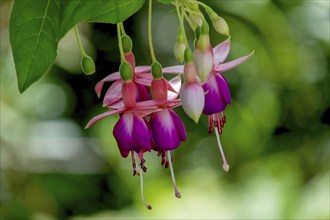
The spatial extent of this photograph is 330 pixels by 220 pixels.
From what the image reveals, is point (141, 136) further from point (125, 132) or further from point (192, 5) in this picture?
point (192, 5)

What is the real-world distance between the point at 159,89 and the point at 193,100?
8 centimetres

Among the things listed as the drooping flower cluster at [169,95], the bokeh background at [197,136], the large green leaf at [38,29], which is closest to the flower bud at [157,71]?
the drooping flower cluster at [169,95]

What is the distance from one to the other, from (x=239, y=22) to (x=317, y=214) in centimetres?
79

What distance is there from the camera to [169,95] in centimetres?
127

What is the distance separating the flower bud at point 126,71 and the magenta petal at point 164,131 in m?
0.07

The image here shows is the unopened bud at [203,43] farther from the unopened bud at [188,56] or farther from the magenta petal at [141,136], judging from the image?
the magenta petal at [141,136]

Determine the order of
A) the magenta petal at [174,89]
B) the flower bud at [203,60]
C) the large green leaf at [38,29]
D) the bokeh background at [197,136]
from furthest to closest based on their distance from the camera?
the bokeh background at [197,136], the magenta petal at [174,89], the flower bud at [203,60], the large green leaf at [38,29]

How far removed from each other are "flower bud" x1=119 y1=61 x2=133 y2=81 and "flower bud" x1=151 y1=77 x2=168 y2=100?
0.04 metres

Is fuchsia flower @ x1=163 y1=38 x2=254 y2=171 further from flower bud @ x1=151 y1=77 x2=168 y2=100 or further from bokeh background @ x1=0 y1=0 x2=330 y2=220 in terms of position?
bokeh background @ x1=0 y1=0 x2=330 y2=220

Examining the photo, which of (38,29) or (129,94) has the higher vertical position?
(38,29)

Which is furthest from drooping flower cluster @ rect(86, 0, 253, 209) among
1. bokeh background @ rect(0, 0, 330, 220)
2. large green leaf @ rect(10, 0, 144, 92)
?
bokeh background @ rect(0, 0, 330, 220)

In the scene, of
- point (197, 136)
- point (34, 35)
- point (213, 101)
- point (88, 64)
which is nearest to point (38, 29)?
point (34, 35)

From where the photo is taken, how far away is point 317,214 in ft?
8.35

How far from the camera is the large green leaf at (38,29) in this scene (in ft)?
3.49
